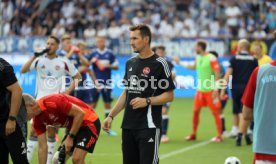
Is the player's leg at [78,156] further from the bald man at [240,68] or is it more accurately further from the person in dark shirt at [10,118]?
the bald man at [240,68]

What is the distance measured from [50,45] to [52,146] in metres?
2.63

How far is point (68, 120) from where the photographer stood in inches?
374

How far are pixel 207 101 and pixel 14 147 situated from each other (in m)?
8.01

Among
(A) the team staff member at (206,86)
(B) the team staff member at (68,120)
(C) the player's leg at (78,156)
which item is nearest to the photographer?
(B) the team staff member at (68,120)

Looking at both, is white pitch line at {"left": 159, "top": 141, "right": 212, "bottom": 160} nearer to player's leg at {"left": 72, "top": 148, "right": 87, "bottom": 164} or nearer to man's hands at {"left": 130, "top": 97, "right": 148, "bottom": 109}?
player's leg at {"left": 72, "top": 148, "right": 87, "bottom": 164}

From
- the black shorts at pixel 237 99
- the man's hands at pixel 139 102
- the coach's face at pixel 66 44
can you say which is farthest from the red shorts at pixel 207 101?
the man's hands at pixel 139 102

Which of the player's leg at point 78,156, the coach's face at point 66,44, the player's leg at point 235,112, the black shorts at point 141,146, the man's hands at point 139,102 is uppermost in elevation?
the coach's face at point 66,44

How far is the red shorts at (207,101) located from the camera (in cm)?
1573

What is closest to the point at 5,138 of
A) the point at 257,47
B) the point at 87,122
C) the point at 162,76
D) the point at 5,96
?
the point at 5,96

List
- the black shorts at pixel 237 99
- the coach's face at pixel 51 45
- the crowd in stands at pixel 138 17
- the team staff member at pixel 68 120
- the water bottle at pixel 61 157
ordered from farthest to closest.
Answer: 1. the crowd in stands at pixel 138 17
2. the black shorts at pixel 237 99
3. the coach's face at pixel 51 45
4. the water bottle at pixel 61 157
5. the team staff member at pixel 68 120

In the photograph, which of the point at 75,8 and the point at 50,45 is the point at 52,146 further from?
the point at 75,8

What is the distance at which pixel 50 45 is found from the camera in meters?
13.1

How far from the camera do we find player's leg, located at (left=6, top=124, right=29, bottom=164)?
8586 millimetres

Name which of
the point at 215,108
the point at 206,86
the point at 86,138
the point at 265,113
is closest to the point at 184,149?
the point at 215,108
